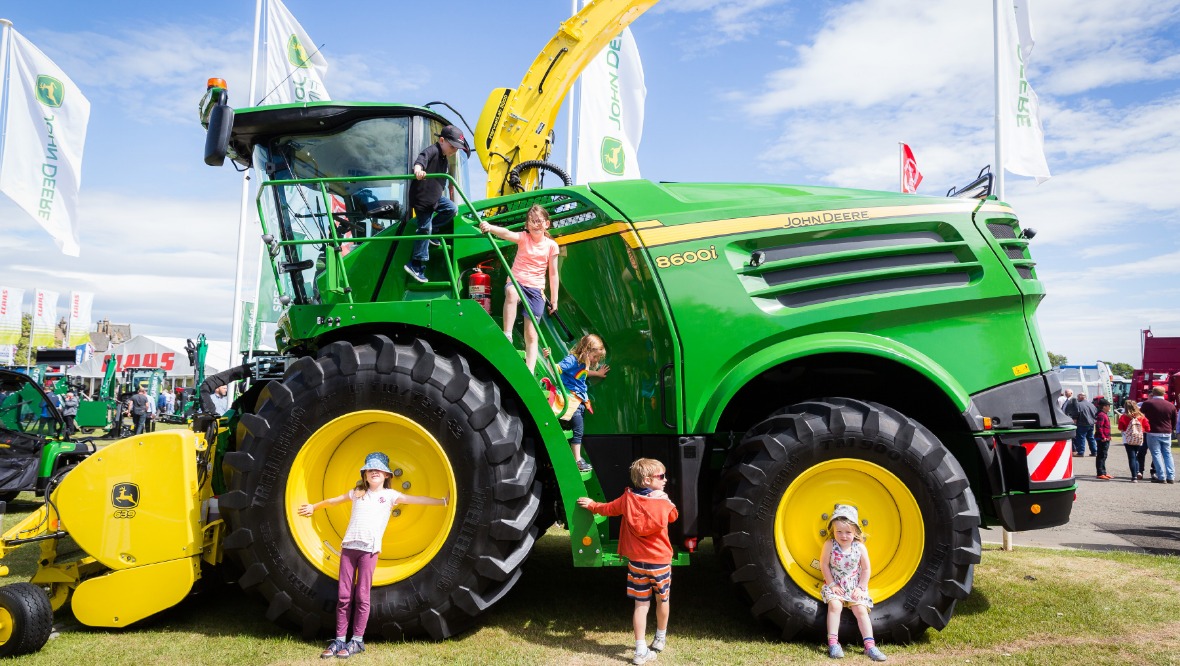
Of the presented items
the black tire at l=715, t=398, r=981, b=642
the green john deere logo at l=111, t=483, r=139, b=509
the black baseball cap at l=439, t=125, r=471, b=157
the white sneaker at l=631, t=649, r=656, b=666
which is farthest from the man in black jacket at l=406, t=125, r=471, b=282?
the white sneaker at l=631, t=649, r=656, b=666

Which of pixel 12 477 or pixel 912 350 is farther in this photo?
pixel 12 477

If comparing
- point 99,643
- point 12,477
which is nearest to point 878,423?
point 99,643

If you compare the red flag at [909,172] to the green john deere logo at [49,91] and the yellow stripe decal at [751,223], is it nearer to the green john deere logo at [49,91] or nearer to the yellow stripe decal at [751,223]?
the yellow stripe decal at [751,223]

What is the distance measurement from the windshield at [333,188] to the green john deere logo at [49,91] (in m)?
11.7

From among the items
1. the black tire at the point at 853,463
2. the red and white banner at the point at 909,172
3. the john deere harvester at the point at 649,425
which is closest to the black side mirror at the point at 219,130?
the john deere harvester at the point at 649,425

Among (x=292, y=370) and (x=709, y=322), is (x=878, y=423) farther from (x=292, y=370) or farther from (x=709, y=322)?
(x=292, y=370)

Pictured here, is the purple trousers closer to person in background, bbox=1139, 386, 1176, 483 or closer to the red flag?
the red flag

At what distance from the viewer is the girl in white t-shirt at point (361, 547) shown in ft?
12.9

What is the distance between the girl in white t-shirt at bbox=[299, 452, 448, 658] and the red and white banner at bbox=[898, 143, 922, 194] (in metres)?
9.41

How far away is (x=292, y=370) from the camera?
4.31 metres

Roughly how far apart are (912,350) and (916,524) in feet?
3.35

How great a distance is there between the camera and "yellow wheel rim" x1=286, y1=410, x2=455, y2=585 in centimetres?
419

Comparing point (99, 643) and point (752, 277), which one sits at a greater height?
point (752, 277)

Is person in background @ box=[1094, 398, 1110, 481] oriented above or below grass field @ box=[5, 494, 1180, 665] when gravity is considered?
above
